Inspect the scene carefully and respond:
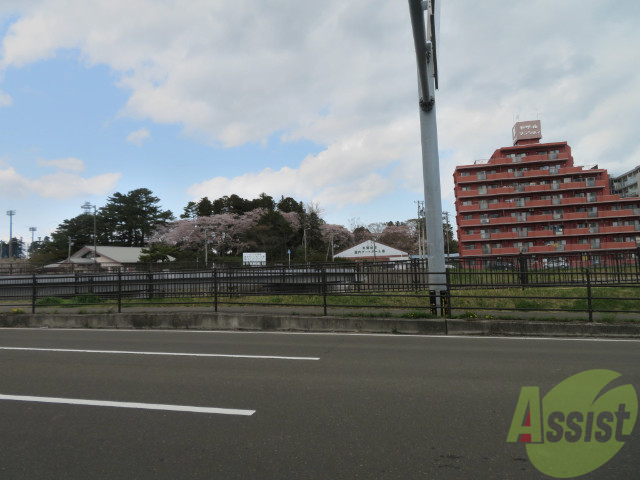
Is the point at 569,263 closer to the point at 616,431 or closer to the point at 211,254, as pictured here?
the point at 616,431

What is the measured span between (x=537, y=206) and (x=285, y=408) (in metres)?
67.8

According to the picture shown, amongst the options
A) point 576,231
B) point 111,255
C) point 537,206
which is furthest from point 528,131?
point 111,255

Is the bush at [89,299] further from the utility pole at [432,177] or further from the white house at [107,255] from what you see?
the white house at [107,255]

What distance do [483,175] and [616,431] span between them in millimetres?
66195

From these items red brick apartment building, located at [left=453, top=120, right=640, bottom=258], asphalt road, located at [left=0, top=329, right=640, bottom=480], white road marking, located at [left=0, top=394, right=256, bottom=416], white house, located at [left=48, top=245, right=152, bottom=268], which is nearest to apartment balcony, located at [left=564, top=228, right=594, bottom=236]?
red brick apartment building, located at [left=453, top=120, right=640, bottom=258]

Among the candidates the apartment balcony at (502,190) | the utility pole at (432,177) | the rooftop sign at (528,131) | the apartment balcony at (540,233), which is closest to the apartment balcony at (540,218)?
the apartment balcony at (540,233)

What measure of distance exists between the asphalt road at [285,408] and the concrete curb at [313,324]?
94 centimetres

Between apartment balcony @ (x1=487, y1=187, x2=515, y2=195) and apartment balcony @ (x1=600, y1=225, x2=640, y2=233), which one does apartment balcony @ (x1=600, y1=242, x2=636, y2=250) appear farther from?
apartment balcony @ (x1=487, y1=187, x2=515, y2=195)

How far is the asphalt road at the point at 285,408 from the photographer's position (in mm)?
3314

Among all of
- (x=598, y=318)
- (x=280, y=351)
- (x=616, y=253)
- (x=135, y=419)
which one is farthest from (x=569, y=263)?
(x=135, y=419)

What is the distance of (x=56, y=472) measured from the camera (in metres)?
3.24

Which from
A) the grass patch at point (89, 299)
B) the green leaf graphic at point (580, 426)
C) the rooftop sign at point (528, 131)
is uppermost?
the rooftop sign at point (528, 131)

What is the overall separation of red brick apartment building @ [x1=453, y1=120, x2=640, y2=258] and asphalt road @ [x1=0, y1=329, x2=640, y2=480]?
194 feet

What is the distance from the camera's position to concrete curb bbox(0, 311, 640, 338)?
30.5 ft
